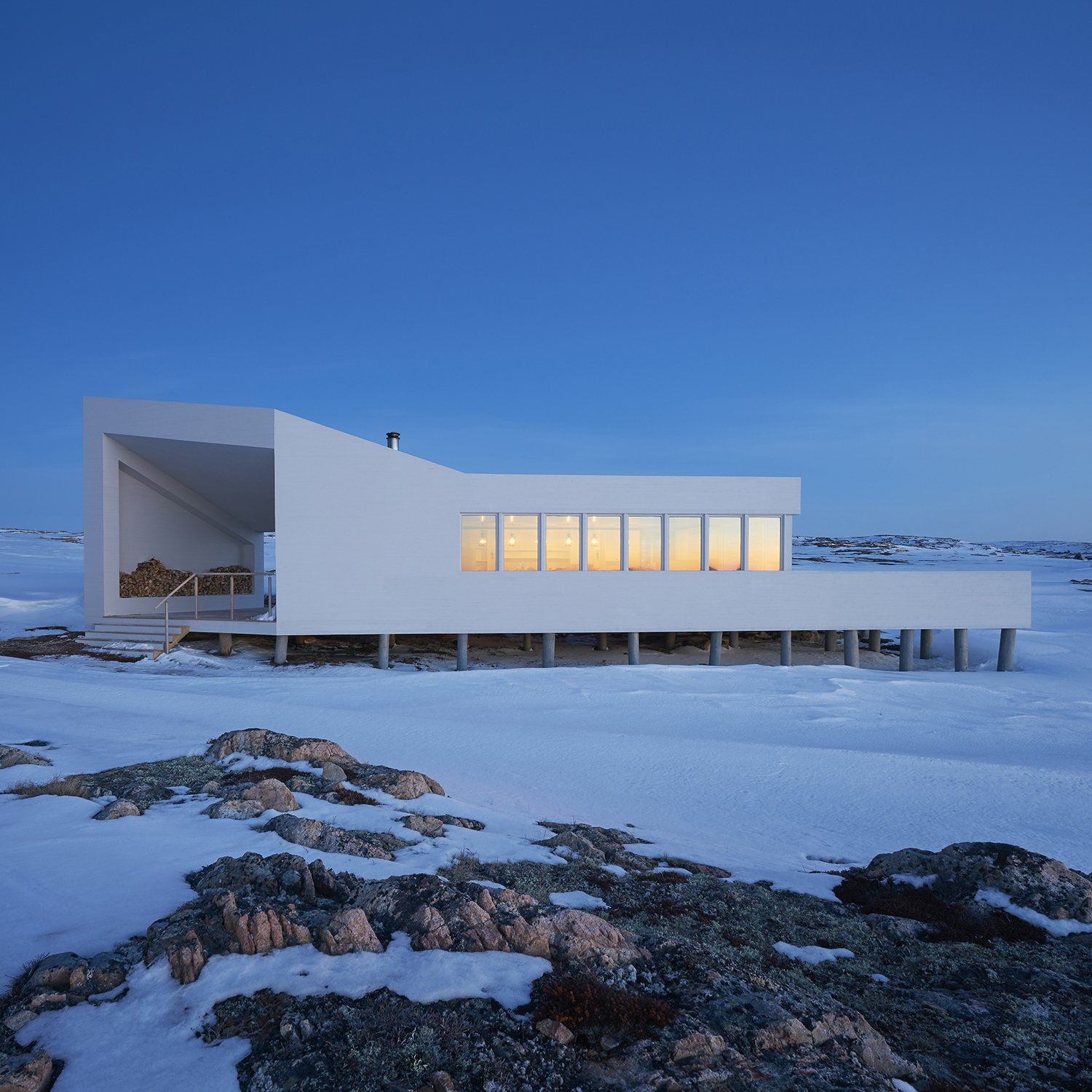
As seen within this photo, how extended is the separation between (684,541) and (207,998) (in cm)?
1592

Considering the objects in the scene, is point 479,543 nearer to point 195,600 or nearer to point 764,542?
point 764,542

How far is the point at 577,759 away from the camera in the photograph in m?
8.43

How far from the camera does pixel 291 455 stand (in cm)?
1542

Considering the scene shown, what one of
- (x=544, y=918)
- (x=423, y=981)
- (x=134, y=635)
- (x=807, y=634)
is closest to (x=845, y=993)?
(x=544, y=918)

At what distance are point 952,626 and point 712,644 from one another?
22.9ft

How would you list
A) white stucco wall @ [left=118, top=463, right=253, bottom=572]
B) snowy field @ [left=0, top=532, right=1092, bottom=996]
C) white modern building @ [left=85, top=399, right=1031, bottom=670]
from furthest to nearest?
white stucco wall @ [left=118, top=463, right=253, bottom=572] < white modern building @ [left=85, top=399, right=1031, bottom=670] < snowy field @ [left=0, top=532, right=1092, bottom=996]

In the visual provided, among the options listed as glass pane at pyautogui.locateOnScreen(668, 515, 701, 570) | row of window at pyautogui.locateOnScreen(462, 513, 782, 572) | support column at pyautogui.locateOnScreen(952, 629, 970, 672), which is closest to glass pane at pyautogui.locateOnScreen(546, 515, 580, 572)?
row of window at pyautogui.locateOnScreen(462, 513, 782, 572)

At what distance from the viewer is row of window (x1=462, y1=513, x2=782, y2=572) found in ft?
55.4

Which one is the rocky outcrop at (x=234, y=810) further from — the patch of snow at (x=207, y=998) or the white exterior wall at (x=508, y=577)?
the white exterior wall at (x=508, y=577)

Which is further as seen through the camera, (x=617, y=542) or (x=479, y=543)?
(x=617, y=542)

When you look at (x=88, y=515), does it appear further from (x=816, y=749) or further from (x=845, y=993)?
(x=845, y=993)

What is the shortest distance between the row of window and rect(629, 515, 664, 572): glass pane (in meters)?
0.02

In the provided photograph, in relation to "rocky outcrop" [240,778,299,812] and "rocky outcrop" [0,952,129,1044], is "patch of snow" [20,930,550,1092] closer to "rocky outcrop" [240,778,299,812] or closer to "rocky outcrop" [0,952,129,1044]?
"rocky outcrop" [0,952,129,1044]

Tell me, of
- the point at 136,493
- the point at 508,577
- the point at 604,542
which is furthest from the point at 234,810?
the point at 136,493
